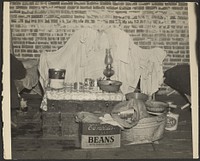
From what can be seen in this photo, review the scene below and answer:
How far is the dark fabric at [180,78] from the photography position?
222cm

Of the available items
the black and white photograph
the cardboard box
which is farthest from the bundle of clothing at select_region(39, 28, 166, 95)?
the cardboard box

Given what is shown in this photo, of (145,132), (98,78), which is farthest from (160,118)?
(98,78)

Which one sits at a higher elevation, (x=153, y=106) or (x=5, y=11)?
(x=5, y=11)

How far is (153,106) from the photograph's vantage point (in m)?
2.25

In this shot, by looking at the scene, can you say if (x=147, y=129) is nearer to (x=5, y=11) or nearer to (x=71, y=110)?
(x=71, y=110)

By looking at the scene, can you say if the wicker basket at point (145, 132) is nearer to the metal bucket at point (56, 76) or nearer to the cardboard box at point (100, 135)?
the cardboard box at point (100, 135)

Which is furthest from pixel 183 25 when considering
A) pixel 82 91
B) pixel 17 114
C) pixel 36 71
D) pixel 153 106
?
pixel 17 114

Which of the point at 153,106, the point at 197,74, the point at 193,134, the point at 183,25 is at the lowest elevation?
the point at 193,134

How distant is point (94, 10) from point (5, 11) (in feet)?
1.42

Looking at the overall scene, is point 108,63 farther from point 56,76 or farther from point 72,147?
point 72,147

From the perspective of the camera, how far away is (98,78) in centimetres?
225

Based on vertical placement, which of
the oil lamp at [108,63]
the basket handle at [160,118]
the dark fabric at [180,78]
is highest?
the oil lamp at [108,63]

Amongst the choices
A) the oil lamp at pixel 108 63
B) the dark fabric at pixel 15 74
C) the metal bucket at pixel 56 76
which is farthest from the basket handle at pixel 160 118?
the dark fabric at pixel 15 74

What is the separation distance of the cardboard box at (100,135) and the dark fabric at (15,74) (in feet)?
1.14
